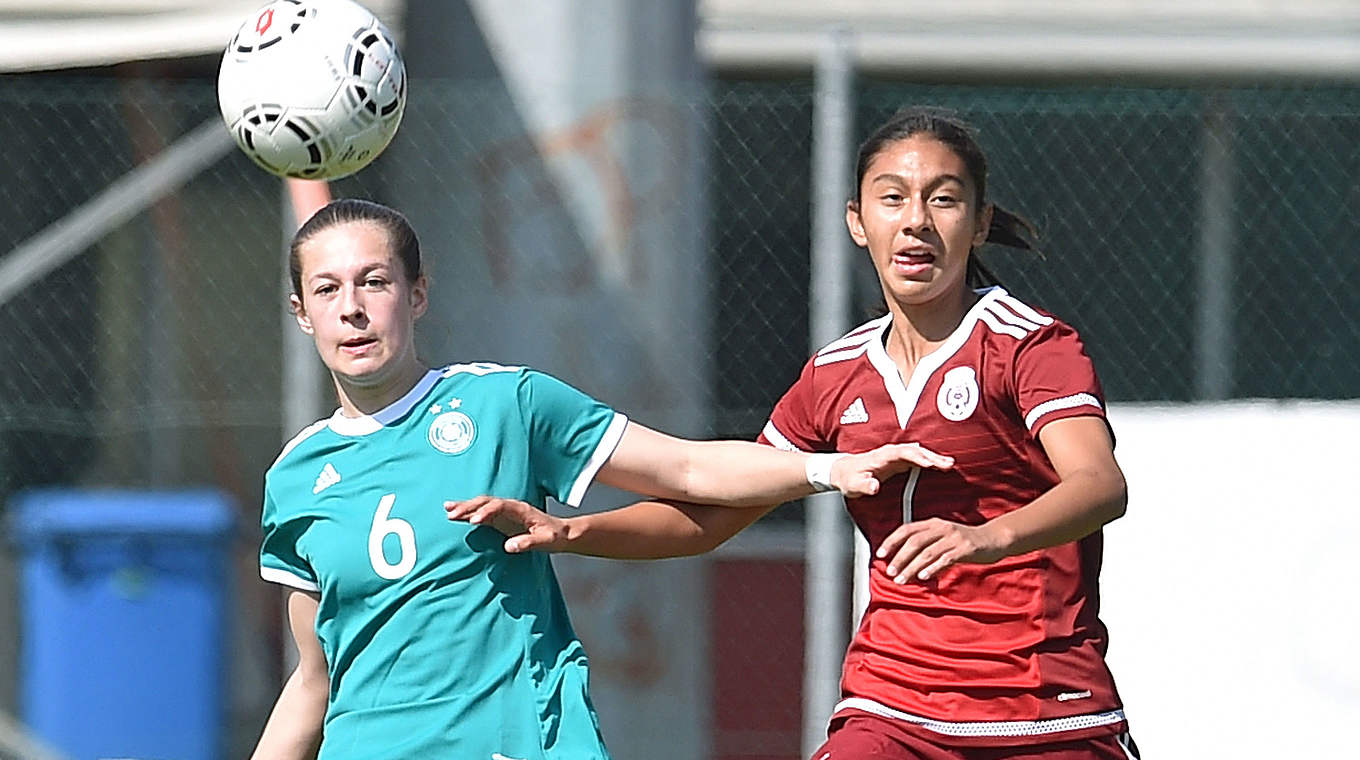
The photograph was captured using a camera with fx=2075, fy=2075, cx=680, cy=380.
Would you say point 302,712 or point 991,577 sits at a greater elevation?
point 991,577

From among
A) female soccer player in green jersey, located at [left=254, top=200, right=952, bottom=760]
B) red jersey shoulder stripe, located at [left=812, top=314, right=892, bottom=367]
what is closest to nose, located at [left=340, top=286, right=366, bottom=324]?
female soccer player in green jersey, located at [left=254, top=200, right=952, bottom=760]

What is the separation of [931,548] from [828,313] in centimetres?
297

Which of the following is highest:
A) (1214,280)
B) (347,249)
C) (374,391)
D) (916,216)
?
(1214,280)

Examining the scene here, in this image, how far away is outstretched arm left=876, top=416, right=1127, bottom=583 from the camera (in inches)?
125

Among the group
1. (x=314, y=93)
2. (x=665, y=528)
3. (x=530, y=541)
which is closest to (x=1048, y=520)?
(x=665, y=528)

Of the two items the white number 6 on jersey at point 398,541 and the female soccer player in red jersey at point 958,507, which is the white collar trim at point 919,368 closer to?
the female soccer player in red jersey at point 958,507

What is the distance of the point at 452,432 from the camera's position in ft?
11.5

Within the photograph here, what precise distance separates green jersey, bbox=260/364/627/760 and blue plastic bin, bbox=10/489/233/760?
3.56 meters

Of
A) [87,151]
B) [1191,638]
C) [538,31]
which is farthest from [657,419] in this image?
[87,151]

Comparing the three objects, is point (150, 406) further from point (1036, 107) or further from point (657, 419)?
point (1036, 107)

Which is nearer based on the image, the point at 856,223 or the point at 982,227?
the point at 982,227

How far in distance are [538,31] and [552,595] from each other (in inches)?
129

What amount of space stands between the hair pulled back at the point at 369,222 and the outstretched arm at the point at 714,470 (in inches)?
19.1

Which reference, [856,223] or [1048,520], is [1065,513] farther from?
[856,223]
